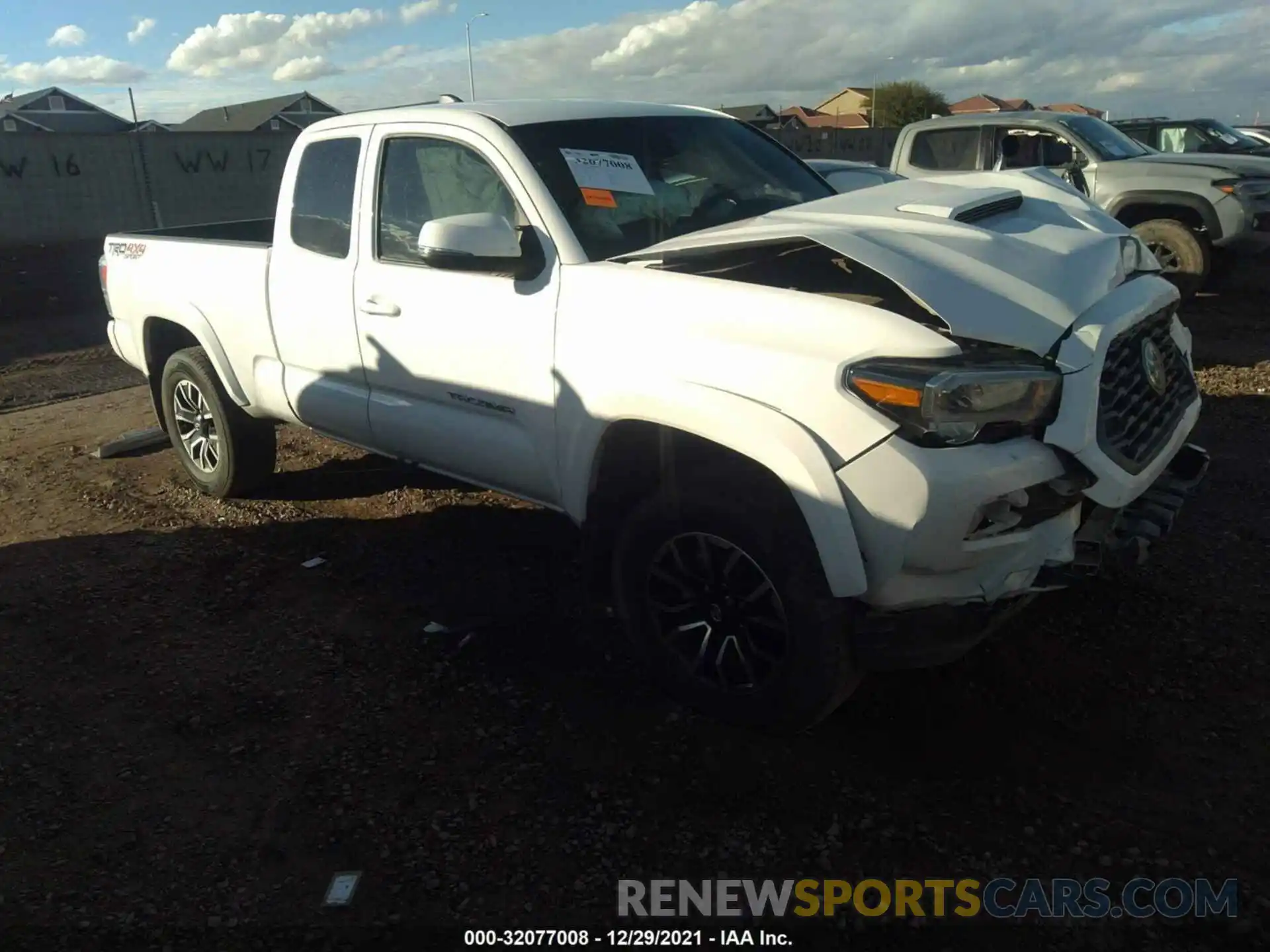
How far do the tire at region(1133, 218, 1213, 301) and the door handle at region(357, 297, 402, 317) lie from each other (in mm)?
7572

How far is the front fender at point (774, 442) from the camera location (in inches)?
99.9

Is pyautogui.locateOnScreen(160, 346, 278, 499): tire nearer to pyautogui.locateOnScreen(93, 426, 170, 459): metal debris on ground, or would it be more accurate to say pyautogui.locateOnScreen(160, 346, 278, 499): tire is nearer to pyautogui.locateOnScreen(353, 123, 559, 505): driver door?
pyautogui.locateOnScreen(93, 426, 170, 459): metal debris on ground

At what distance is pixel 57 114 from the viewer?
46.1 metres

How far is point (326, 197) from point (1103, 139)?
27.0 ft

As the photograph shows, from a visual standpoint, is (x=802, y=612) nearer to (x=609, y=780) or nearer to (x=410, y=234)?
(x=609, y=780)

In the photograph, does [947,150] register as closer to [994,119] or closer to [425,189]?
[994,119]

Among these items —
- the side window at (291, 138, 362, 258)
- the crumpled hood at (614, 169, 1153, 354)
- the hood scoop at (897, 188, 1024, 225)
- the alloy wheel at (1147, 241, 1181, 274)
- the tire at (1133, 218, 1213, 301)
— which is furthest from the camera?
the alloy wheel at (1147, 241, 1181, 274)

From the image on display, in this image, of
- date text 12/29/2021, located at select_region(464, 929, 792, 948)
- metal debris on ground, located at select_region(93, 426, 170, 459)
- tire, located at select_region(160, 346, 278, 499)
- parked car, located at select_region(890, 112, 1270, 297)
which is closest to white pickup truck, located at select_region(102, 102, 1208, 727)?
date text 12/29/2021, located at select_region(464, 929, 792, 948)

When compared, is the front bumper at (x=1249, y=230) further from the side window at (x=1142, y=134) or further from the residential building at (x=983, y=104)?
the residential building at (x=983, y=104)

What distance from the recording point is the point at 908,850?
2596mm

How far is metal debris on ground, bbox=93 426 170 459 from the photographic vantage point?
6406 millimetres

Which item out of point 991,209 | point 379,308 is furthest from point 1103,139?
point 379,308

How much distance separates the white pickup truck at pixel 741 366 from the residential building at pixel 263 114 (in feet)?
134

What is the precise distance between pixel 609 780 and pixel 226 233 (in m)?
4.47
